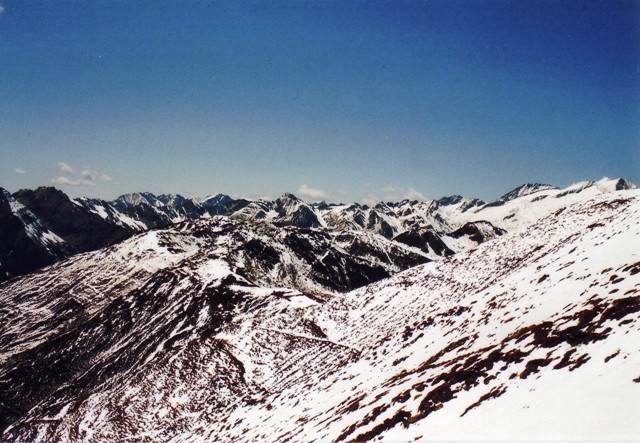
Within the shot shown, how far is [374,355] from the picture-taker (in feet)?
128

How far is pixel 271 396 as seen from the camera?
41.3m

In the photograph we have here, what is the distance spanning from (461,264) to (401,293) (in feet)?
58.6

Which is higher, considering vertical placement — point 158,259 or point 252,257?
point 158,259

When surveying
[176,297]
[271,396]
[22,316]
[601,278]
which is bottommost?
[271,396]

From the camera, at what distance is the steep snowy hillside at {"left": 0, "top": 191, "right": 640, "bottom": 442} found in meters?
15.0

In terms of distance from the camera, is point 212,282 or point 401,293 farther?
point 212,282

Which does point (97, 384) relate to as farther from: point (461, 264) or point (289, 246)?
point (289, 246)

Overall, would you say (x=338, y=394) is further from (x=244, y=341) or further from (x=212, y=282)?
(x=212, y=282)

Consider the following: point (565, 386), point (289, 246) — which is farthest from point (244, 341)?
point (289, 246)

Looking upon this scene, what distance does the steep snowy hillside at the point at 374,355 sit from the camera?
1496 centimetres

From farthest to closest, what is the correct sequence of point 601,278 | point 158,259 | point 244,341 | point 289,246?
point 289,246 < point 158,259 < point 244,341 < point 601,278

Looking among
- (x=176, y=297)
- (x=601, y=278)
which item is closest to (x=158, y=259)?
(x=176, y=297)

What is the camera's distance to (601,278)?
24844mm

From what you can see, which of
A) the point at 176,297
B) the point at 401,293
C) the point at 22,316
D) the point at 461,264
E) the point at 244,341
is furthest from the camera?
the point at 22,316
